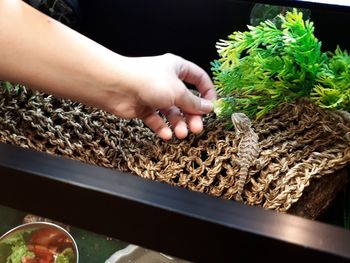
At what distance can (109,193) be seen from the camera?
0.44 m

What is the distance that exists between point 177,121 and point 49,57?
0.24 metres

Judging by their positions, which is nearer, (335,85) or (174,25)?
(335,85)

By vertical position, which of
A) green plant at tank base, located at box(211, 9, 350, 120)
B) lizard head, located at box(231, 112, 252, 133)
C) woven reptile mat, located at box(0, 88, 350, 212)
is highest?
green plant at tank base, located at box(211, 9, 350, 120)

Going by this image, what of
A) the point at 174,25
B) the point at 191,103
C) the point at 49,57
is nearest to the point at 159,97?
the point at 191,103

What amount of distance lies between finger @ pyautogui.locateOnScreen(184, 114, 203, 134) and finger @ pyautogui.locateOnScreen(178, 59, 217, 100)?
8cm

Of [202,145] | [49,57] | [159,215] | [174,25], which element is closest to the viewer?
[159,215]

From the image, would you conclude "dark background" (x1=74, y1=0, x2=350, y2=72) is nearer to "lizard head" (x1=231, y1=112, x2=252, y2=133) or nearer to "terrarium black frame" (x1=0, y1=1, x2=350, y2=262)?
"lizard head" (x1=231, y1=112, x2=252, y2=133)

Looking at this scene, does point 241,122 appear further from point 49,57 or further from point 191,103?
point 49,57

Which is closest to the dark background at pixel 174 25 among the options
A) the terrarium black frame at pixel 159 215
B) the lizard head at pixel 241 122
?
the lizard head at pixel 241 122

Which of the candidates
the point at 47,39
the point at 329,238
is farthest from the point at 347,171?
the point at 47,39

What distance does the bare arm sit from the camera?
24.8 inches

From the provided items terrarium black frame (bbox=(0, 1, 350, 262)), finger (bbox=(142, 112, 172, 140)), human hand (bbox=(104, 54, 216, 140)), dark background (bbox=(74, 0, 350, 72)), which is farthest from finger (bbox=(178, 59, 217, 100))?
terrarium black frame (bbox=(0, 1, 350, 262))

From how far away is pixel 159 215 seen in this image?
1.40 ft

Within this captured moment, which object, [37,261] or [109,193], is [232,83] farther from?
[37,261]
